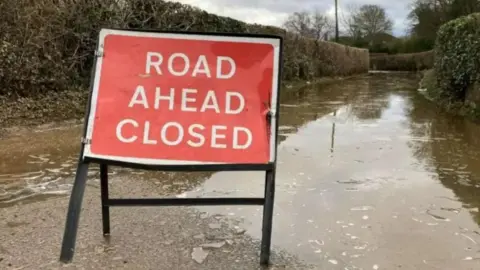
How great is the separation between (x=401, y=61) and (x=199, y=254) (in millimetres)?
43218

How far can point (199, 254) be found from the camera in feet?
10.6

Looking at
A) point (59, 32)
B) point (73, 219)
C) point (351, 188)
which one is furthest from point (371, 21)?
point (73, 219)

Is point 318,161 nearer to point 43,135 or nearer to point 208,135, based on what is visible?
point 208,135

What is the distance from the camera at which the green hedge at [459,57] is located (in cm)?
865

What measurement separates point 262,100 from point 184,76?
50 centimetres

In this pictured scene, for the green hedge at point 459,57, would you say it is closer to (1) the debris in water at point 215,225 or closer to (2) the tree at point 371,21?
(1) the debris in water at point 215,225

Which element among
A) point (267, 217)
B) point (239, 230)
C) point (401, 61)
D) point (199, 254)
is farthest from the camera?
point (401, 61)

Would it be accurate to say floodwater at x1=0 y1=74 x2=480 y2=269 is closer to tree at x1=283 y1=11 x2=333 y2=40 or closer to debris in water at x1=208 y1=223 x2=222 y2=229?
debris in water at x1=208 y1=223 x2=222 y2=229

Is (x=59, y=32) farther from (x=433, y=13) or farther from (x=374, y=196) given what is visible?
(x=433, y=13)

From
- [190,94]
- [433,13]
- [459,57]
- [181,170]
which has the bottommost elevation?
[181,170]

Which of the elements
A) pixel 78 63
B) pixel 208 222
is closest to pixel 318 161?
pixel 208 222

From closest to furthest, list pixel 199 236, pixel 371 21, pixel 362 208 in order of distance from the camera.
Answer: pixel 199 236, pixel 362 208, pixel 371 21

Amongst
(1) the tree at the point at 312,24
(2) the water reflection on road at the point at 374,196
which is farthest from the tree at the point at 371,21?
(2) the water reflection on road at the point at 374,196

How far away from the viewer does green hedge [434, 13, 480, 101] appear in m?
8.65
